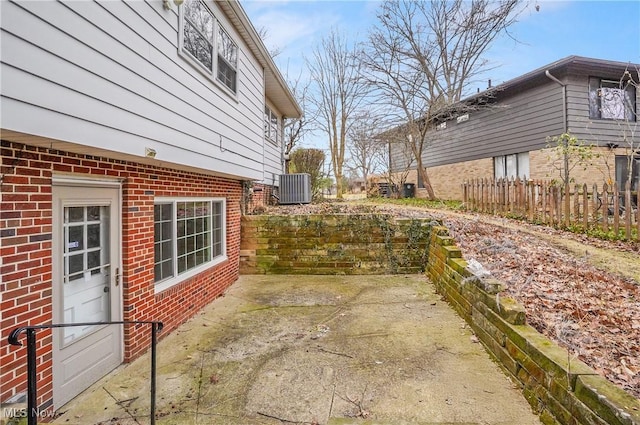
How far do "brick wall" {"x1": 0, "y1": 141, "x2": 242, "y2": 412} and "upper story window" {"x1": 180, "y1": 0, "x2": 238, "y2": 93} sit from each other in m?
1.79

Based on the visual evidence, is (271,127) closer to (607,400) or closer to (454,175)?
(454,175)

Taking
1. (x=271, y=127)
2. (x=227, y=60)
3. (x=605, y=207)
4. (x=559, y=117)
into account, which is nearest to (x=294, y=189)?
(x=271, y=127)

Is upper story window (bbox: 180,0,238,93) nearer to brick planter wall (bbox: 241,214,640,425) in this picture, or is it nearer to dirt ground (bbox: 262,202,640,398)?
brick planter wall (bbox: 241,214,640,425)

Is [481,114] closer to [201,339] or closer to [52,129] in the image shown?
[201,339]

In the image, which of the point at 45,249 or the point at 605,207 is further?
the point at 605,207

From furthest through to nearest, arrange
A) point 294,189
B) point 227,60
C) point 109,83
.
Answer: point 294,189 < point 227,60 < point 109,83

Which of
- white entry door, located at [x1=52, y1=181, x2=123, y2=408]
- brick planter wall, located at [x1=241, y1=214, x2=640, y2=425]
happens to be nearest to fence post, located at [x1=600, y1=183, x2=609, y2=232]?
brick planter wall, located at [x1=241, y1=214, x2=640, y2=425]

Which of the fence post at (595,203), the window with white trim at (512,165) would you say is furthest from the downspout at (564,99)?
the fence post at (595,203)

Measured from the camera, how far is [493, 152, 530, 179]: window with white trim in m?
13.1

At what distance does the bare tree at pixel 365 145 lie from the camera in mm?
16336

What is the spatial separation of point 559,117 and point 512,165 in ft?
8.64

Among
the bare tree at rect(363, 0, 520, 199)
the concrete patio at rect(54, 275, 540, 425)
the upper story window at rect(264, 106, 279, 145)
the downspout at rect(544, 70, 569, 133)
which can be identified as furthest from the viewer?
the bare tree at rect(363, 0, 520, 199)

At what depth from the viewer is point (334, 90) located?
1966cm

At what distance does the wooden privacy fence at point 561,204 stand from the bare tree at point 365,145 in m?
6.18
